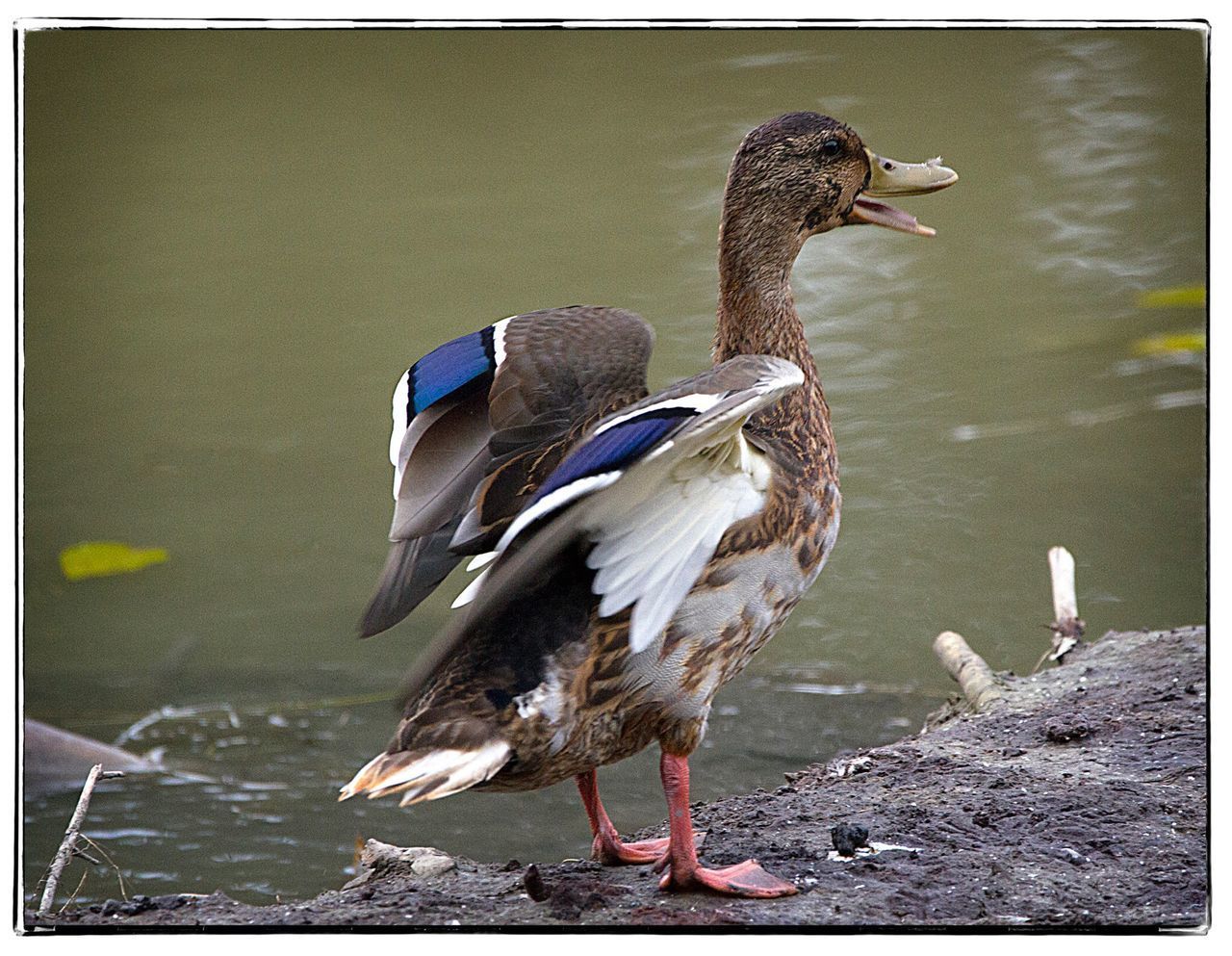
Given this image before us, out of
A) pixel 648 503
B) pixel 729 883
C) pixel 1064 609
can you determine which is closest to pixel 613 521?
pixel 648 503

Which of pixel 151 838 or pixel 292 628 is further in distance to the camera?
pixel 292 628

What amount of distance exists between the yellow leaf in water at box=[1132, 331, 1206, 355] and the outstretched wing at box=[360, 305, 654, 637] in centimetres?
420

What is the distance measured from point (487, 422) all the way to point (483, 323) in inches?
144

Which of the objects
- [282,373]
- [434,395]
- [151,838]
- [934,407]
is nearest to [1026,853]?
[434,395]

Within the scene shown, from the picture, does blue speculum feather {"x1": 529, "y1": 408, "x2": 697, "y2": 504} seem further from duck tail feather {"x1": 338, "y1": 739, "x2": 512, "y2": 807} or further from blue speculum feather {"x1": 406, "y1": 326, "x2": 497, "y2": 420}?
blue speculum feather {"x1": 406, "y1": 326, "x2": 497, "y2": 420}

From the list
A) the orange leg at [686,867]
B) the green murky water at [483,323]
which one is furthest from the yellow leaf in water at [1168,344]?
the orange leg at [686,867]

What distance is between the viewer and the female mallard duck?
2.80 meters

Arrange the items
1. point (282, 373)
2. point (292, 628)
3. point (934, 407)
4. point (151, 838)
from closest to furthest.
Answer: point (151, 838) < point (292, 628) < point (934, 407) < point (282, 373)

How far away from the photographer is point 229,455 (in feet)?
22.4

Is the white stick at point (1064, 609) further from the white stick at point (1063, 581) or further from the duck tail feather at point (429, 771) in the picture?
the duck tail feather at point (429, 771)

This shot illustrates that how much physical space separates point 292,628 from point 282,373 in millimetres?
2079

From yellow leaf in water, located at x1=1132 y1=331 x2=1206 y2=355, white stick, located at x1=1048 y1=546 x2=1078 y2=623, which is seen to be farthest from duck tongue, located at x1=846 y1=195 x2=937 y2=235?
yellow leaf in water, located at x1=1132 y1=331 x2=1206 y2=355
